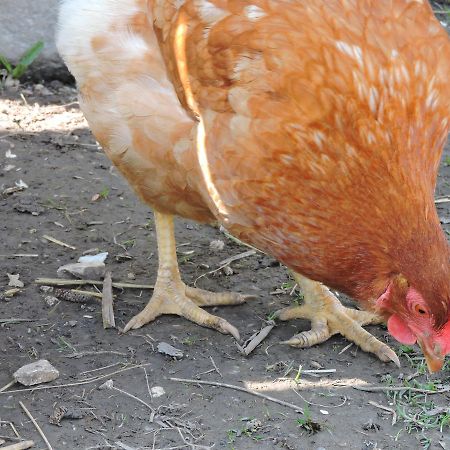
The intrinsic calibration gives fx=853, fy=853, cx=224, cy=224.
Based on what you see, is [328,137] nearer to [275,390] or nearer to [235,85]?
[235,85]

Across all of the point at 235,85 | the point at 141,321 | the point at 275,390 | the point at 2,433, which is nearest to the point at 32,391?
the point at 2,433

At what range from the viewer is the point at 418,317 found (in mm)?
2855

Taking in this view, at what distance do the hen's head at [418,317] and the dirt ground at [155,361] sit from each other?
1.41 feet

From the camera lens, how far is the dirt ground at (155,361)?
3117 mm

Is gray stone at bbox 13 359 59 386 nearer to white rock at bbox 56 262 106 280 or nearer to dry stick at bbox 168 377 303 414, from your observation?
dry stick at bbox 168 377 303 414

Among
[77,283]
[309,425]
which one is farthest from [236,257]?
[309,425]

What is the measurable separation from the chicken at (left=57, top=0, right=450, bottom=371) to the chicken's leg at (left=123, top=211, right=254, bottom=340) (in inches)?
23.7

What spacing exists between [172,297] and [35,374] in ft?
2.57

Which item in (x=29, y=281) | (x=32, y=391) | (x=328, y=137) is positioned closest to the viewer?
(x=328, y=137)

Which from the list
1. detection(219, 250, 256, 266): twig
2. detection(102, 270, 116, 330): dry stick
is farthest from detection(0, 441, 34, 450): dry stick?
detection(219, 250, 256, 266): twig

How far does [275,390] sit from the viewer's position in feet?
11.0

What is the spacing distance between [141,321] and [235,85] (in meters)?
1.23

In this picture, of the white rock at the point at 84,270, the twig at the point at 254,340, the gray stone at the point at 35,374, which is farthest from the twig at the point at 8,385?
the twig at the point at 254,340

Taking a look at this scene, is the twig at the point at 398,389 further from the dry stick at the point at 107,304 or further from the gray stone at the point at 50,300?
the gray stone at the point at 50,300
